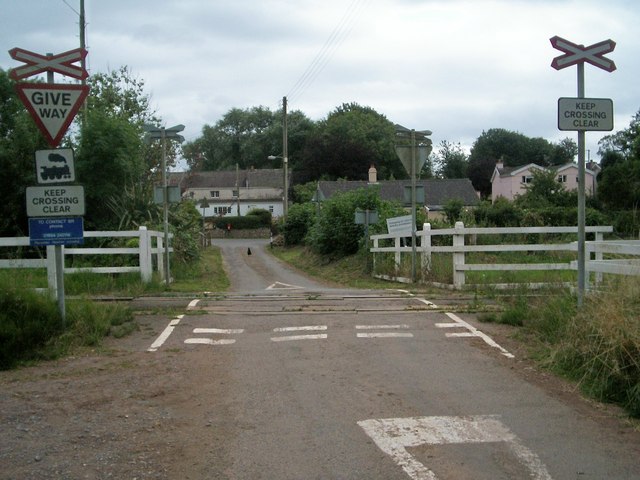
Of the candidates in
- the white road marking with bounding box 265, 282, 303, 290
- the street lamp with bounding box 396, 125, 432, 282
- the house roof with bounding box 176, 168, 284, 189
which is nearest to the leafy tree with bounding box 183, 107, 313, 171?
the house roof with bounding box 176, 168, 284, 189

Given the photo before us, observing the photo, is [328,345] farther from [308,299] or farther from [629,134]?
[629,134]

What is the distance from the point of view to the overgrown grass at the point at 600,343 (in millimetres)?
6145

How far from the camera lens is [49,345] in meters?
7.97

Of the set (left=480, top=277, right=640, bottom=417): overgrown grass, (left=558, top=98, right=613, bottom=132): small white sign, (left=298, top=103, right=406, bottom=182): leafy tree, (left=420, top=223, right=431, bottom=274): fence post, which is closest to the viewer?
(left=480, top=277, right=640, bottom=417): overgrown grass

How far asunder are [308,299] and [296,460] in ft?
25.3

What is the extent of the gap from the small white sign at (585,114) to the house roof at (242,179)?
86.6m

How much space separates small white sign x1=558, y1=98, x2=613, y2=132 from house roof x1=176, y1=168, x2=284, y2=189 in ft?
284

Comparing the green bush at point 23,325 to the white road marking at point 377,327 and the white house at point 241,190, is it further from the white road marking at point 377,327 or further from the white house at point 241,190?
the white house at point 241,190

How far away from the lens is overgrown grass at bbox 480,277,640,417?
242 inches

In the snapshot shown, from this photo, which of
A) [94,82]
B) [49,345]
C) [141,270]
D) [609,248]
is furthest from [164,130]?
[94,82]

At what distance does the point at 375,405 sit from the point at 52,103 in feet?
17.6

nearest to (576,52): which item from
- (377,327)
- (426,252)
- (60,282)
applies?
(377,327)

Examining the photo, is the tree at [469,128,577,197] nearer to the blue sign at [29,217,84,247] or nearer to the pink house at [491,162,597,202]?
the pink house at [491,162,597,202]

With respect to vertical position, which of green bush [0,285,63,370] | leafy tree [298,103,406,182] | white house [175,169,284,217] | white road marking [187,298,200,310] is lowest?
white road marking [187,298,200,310]
